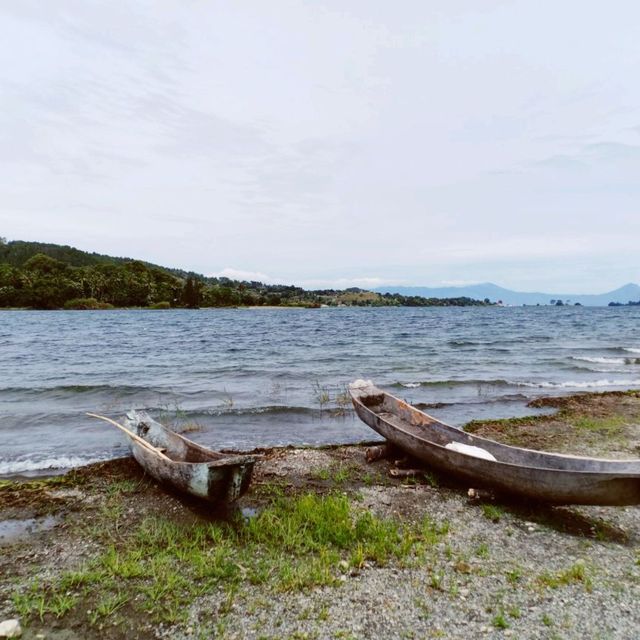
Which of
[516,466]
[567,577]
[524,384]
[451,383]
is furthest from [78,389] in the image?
[524,384]

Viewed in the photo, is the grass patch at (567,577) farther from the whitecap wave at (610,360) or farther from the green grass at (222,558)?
the whitecap wave at (610,360)

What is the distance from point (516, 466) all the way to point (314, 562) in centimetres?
365

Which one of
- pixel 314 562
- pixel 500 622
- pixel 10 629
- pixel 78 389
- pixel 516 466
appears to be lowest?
pixel 78 389

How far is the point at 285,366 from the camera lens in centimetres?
2597

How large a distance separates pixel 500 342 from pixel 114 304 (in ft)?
416

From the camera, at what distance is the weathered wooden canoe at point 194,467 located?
7.06m

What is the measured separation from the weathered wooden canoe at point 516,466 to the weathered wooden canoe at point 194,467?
3.86m

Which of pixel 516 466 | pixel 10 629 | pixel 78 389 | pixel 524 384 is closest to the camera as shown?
pixel 10 629

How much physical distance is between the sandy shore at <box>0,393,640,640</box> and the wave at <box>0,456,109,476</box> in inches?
45.9

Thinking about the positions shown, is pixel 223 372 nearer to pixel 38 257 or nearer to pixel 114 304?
pixel 114 304

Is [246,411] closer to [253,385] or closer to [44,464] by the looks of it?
[253,385]

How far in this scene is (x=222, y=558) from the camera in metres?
6.19

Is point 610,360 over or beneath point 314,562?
over

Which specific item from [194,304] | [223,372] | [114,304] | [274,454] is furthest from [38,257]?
[274,454]
